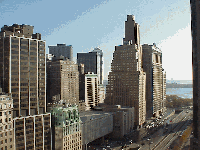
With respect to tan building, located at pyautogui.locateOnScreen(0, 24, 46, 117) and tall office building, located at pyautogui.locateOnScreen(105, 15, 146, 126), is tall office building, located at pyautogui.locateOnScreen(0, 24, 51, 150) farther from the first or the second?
tall office building, located at pyautogui.locateOnScreen(105, 15, 146, 126)

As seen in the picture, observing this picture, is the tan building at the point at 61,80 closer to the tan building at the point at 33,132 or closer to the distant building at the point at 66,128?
the distant building at the point at 66,128

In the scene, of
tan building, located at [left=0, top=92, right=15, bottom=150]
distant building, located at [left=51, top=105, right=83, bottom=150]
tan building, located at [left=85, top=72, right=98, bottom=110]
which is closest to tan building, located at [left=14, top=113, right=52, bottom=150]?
tan building, located at [left=0, top=92, right=15, bottom=150]

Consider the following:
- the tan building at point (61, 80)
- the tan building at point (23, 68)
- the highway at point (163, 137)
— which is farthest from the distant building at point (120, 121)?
the tan building at point (23, 68)

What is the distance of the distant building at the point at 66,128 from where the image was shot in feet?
288

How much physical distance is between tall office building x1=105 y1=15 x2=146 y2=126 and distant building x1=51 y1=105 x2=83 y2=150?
69.7 m

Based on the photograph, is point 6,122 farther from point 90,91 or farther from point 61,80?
point 90,91

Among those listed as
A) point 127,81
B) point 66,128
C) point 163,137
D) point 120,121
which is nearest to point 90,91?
point 127,81

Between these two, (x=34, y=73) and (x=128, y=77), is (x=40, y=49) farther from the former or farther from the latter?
(x=128, y=77)

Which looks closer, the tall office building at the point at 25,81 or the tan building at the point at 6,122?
the tan building at the point at 6,122

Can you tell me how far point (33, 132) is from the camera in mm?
78812

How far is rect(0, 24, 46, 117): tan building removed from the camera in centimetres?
7856

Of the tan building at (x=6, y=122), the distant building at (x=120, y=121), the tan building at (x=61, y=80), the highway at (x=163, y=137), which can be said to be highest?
the tan building at (x=61, y=80)

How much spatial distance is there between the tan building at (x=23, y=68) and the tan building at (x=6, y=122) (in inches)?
268

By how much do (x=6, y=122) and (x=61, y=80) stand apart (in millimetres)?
85567
